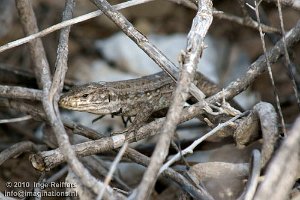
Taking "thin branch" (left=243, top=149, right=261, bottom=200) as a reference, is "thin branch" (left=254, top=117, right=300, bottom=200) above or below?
below

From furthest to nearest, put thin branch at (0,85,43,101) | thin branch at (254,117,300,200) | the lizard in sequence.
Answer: the lizard < thin branch at (0,85,43,101) < thin branch at (254,117,300,200)

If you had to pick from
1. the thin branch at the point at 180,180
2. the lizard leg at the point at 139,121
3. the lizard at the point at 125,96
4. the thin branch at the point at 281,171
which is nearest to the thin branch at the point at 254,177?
the thin branch at the point at 281,171

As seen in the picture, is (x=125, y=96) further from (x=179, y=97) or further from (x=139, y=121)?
(x=179, y=97)

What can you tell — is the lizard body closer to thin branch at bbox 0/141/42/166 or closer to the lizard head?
the lizard head

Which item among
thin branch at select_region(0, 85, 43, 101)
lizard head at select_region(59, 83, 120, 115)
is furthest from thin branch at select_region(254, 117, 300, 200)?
thin branch at select_region(0, 85, 43, 101)

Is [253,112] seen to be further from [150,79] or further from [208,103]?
[150,79]

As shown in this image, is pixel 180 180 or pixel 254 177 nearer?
pixel 254 177

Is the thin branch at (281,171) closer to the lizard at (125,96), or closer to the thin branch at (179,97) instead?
the thin branch at (179,97)

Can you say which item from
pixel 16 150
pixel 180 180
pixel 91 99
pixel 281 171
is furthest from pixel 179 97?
pixel 16 150
